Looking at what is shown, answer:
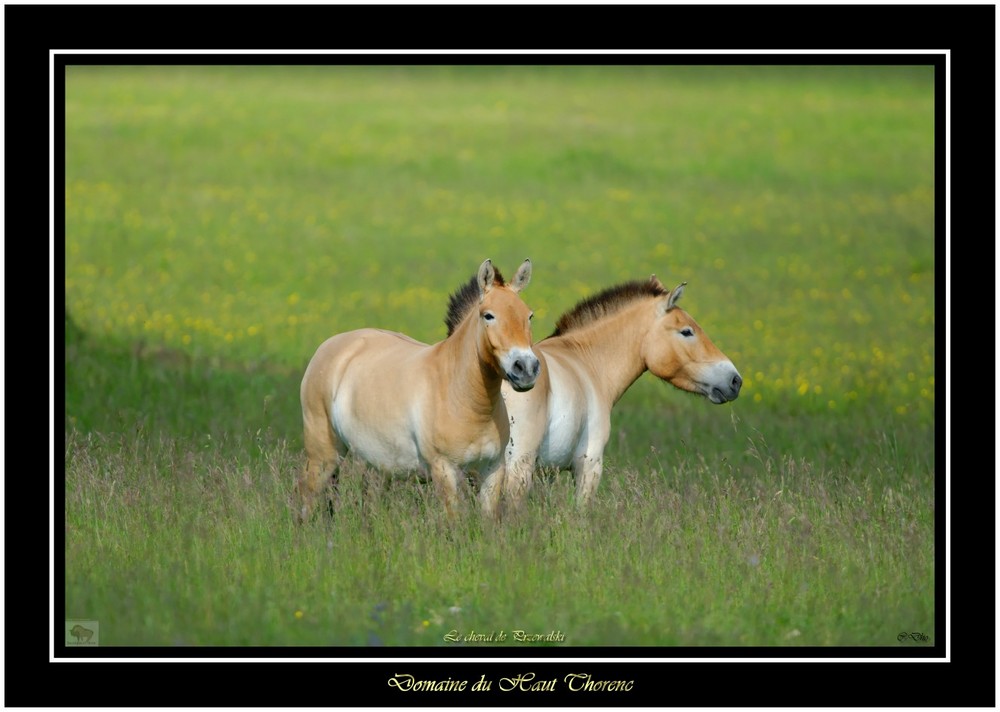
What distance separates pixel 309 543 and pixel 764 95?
33133mm

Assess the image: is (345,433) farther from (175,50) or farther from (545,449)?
(175,50)

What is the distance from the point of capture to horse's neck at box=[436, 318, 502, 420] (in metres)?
7.46

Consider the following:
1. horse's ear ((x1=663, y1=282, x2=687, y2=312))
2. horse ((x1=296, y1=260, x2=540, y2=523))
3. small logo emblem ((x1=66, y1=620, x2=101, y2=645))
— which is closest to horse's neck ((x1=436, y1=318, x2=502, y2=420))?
horse ((x1=296, y1=260, x2=540, y2=523))

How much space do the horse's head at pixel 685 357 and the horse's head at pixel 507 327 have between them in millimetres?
1795

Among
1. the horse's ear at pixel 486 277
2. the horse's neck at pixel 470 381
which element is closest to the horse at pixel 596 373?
the horse's neck at pixel 470 381

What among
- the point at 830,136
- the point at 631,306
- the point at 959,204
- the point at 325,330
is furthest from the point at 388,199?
the point at 959,204

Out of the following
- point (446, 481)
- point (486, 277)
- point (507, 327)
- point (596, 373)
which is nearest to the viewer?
point (507, 327)

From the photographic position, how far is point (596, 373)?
889 cm

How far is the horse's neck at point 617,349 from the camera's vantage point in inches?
352

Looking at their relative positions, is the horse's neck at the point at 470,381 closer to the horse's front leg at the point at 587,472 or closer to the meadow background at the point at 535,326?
the meadow background at the point at 535,326

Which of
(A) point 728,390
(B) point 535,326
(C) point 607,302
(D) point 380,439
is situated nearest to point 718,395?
(A) point 728,390

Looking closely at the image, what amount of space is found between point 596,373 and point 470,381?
66.4 inches

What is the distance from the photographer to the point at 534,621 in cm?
671

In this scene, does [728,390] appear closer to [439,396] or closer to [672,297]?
[672,297]
